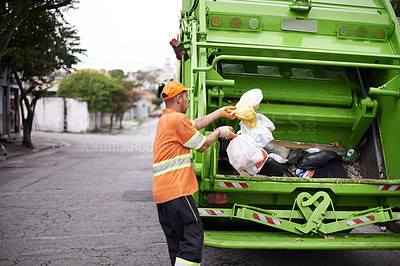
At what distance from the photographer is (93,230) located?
5277 mm

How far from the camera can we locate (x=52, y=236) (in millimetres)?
5008

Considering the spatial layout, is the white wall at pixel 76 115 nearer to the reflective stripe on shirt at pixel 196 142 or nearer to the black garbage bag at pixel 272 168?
the black garbage bag at pixel 272 168

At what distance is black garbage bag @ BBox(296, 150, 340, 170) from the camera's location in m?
4.20

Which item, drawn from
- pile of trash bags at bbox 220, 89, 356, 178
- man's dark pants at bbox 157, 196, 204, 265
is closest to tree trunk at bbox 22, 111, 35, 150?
pile of trash bags at bbox 220, 89, 356, 178

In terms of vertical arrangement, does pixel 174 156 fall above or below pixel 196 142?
below

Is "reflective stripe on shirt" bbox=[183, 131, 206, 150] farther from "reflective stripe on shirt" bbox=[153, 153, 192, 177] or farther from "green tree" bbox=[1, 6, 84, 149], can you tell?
"green tree" bbox=[1, 6, 84, 149]

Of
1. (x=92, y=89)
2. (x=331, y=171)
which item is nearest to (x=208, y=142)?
(x=331, y=171)

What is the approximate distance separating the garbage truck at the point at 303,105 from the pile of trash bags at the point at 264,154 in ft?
0.41

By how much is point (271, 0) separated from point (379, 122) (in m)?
1.79

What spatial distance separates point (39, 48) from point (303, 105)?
43.6 feet

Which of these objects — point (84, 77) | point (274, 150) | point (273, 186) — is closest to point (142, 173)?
point (274, 150)

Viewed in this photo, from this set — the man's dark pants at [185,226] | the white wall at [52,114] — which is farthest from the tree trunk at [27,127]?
the white wall at [52,114]

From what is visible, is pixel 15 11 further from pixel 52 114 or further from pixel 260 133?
pixel 52 114

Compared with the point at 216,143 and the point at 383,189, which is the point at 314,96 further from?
the point at 216,143
